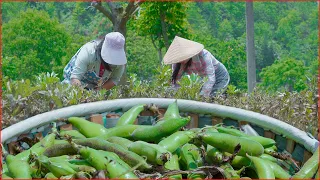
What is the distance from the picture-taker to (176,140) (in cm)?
217

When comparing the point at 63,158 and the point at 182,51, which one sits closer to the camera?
the point at 63,158

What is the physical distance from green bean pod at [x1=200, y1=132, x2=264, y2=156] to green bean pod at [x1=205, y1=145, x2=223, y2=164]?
24 millimetres

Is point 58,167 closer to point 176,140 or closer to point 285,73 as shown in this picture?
point 176,140

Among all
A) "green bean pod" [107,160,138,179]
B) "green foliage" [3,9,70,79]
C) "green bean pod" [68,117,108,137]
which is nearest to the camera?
"green bean pod" [107,160,138,179]

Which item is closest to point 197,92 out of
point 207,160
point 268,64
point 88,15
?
point 207,160

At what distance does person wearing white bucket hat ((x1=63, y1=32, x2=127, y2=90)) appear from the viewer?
4160mm

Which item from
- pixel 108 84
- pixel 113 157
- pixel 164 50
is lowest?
pixel 164 50

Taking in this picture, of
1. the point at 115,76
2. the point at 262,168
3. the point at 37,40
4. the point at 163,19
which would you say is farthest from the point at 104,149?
the point at 37,40

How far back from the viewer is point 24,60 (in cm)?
3775

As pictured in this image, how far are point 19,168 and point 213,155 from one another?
0.77 m

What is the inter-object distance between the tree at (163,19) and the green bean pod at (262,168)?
11007 millimetres

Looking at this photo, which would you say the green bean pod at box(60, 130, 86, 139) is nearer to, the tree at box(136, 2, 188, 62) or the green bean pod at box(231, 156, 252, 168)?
the green bean pod at box(231, 156, 252, 168)

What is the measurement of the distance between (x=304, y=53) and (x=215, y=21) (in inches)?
441

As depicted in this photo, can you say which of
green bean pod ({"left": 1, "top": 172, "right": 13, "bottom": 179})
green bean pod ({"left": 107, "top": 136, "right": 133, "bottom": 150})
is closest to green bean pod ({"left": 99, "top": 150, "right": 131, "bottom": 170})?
green bean pod ({"left": 107, "top": 136, "right": 133, "bottom": 150})
